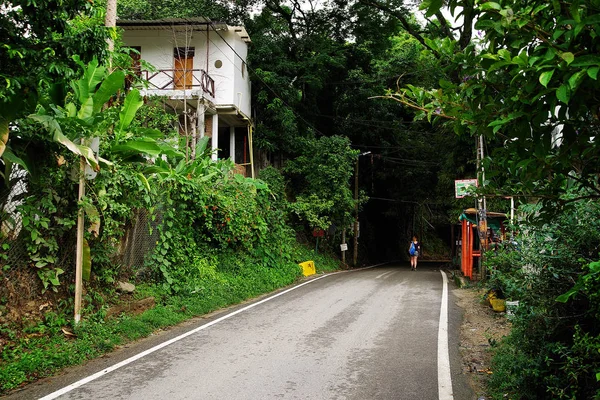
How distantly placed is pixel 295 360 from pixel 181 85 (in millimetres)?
16413

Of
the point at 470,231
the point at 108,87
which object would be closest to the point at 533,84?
the point at 108,87

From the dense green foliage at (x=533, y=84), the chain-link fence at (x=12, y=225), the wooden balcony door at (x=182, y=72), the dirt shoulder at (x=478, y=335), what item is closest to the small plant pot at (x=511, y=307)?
the dirt shoulder at (x=478, y=335)

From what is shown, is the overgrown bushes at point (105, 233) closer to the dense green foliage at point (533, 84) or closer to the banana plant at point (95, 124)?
the banana plant at point (95, 124)

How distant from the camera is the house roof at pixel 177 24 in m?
19.3

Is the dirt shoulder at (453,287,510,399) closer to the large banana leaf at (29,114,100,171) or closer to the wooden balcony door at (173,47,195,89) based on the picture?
the large banana leaf at (29,114,100,171)

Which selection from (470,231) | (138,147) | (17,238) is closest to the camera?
(17,238)

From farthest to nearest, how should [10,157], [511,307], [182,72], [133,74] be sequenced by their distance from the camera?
[182,72], [133,74], [10,157], [511,307]

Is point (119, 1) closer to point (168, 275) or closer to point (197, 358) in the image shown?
point (168, 275)

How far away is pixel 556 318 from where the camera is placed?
4613 millimetres

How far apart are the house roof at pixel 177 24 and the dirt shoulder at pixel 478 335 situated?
46.6ft

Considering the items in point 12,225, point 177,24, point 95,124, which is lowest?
point 12,225

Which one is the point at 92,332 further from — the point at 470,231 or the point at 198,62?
the point at 198,62

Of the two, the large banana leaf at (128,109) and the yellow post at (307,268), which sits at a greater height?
the large banana leaf at (128,109)

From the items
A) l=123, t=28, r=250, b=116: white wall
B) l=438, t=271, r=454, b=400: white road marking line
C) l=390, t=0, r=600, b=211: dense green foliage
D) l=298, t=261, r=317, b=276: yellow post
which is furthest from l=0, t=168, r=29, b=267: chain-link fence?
l=123, t=28, r=250, b=116: white wall
